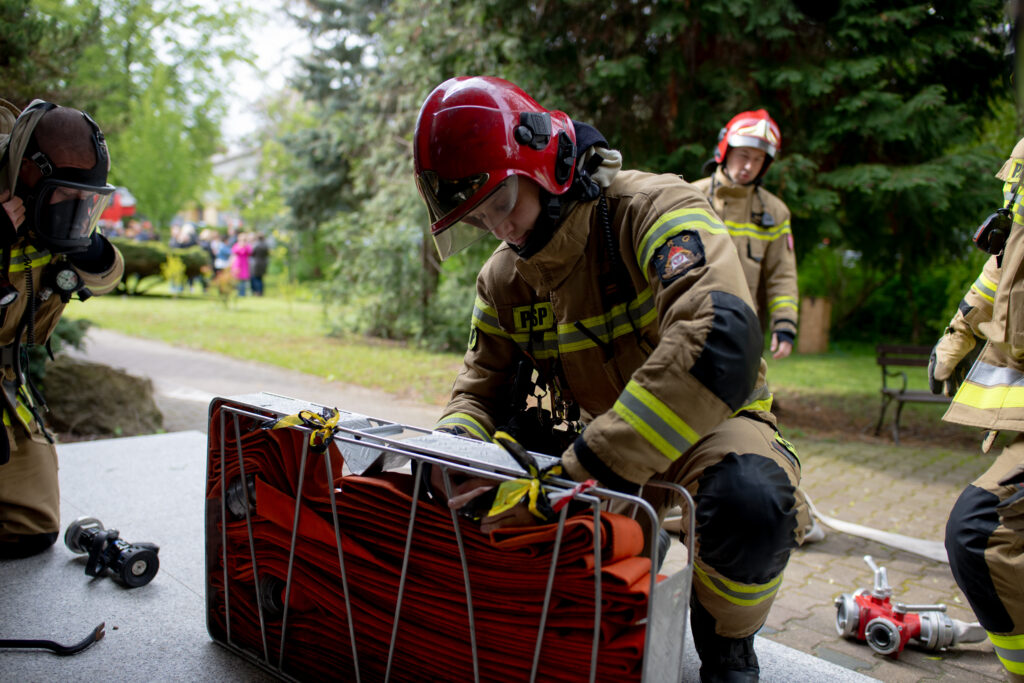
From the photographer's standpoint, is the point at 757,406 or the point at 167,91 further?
the point at 167,91

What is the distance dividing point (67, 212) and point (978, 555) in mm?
3400

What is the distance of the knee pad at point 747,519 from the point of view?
72.9 inches

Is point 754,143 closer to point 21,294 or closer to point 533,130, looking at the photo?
point 533,130

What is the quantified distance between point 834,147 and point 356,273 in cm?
813

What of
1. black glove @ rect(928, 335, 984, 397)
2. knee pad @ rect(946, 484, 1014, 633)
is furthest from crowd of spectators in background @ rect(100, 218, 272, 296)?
knee pad @ rect(946, 484, 1014, 633)

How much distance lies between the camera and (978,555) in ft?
6.77

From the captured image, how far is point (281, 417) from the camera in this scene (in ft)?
7.45

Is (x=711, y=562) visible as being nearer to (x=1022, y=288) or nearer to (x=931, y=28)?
(x=1022, y=288)

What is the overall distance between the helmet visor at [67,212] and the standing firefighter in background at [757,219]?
132 inches

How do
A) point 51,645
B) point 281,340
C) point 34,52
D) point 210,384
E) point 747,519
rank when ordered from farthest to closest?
point 281,340 < point 210,384 < point 34,52 < point 51,645 < point 747,519

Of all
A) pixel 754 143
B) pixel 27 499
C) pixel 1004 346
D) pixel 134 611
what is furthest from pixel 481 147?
pixel 754 143

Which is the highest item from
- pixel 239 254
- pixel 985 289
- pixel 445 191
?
pixel 445 191

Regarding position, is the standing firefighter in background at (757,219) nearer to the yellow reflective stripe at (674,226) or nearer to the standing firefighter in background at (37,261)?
the yellow reflective stripe at (674,226)

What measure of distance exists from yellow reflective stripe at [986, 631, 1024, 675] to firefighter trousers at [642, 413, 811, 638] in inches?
26.1
